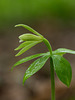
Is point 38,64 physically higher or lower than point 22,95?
higher

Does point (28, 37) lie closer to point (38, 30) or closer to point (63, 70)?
point (63, 70)

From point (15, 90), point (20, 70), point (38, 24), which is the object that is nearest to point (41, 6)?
point (38, 24)

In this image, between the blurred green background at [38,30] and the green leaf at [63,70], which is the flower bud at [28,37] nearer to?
the green leaf at [63,70]

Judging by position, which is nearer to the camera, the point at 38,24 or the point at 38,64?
the point at 38,64

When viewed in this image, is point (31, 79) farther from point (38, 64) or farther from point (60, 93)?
point (38, 64)

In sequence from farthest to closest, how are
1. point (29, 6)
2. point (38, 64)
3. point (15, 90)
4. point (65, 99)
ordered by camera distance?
point (29, 6) < point (15, 90) < point (65, 99) < point (38, 64)

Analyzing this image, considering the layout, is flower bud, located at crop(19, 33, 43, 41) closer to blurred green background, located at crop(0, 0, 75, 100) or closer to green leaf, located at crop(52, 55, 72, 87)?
green leaf, located at crop(52, 55, 72, 87)

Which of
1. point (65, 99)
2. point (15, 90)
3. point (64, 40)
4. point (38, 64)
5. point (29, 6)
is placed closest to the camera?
point (38, 64)

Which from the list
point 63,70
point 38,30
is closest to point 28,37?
point 63,70
